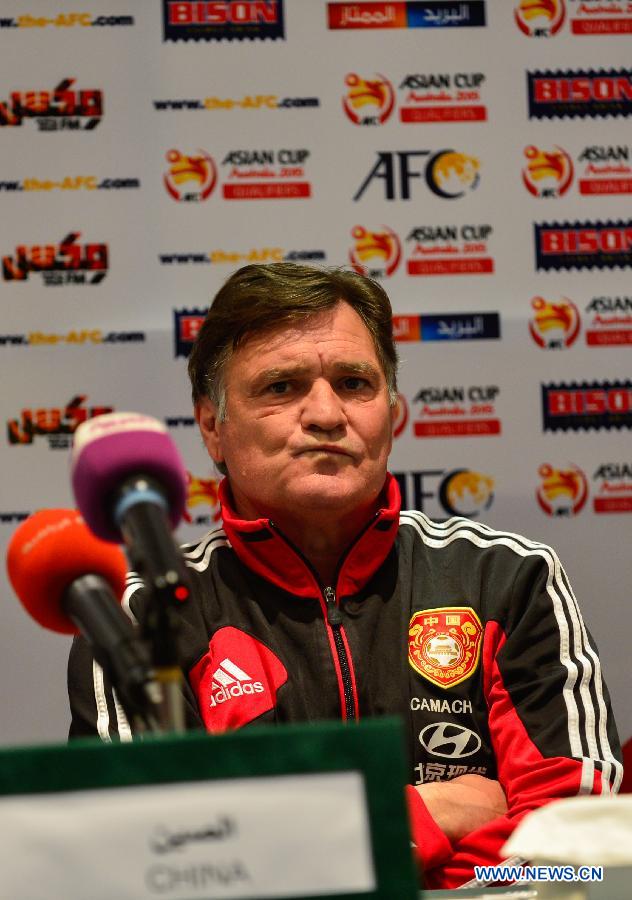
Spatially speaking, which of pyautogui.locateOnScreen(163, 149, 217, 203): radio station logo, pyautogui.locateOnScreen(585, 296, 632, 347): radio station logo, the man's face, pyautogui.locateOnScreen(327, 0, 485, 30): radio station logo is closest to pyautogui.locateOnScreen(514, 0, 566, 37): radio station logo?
pyautogui.locateOnScreen(327, 0, 485, 30): radio station logo

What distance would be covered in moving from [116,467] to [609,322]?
254 cm

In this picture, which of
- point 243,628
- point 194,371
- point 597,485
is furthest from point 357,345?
point 597,485

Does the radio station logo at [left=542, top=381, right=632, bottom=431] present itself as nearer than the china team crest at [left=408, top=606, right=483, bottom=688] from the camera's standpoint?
No

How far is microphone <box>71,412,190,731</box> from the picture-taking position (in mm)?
735

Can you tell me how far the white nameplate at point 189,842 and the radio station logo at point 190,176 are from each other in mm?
2613

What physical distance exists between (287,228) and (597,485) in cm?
110

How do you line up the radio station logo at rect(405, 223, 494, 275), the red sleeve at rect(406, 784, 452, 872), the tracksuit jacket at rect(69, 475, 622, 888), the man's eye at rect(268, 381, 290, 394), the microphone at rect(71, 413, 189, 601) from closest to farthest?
the microphone at rect(71, 413, 189, 601)
the red sleeve at rect(406, 784, 452, 872)
the tracksuit jacket at rect(69, 475, 622, 888)
the man's eye at rect(268, 381, 290, 394)
the radio station logo at rect(405, 223, 494, 275)

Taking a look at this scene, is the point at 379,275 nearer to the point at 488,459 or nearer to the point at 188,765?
the point at 488,459

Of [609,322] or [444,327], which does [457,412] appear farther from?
[609,322]

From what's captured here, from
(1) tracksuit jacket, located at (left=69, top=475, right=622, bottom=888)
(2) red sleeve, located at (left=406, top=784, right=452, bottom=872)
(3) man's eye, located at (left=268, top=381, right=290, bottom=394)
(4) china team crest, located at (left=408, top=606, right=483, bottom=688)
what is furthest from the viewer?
(3) man's eye, located at (left=268, top=381, right=290, bottom=394)

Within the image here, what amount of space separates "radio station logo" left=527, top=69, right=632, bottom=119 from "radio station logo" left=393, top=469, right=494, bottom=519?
3.40 feet

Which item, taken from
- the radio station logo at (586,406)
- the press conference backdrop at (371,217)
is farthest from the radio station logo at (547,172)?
the radio station logo at (586,406)

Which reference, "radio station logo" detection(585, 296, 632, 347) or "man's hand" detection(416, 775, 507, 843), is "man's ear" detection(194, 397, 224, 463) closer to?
"man's hand" detection(416, 775, 507, 843)

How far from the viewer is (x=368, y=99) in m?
3.15
